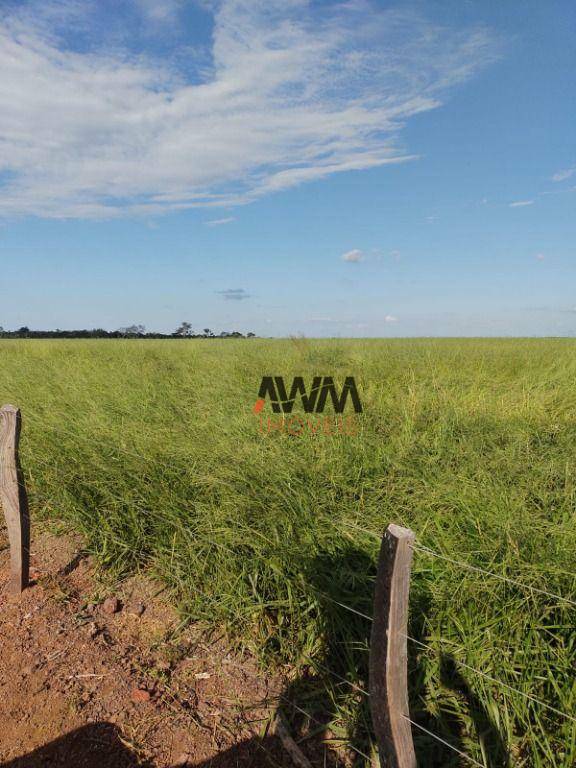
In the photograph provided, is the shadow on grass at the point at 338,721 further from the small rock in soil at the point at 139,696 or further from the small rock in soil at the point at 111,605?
the small rock in soil at the point at 111,605

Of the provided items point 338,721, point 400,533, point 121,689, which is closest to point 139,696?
point 121,689

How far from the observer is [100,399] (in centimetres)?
586

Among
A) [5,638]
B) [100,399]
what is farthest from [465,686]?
[100,399]

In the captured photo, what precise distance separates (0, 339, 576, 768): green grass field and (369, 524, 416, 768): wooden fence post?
1.51ft

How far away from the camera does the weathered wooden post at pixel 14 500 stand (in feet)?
9.63

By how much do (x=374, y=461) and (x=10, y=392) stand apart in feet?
19.1

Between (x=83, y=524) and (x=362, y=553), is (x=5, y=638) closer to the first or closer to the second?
(x=83, y=524)

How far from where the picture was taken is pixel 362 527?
8.59 feet

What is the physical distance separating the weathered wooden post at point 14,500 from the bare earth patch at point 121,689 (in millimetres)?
189

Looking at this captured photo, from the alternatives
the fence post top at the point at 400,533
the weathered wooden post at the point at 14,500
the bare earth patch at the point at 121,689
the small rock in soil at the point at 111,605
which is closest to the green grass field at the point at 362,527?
the bare earth patch at the point at 121,689

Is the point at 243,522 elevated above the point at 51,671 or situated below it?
above

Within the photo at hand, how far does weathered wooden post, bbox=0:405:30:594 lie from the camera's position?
2936 millimetres

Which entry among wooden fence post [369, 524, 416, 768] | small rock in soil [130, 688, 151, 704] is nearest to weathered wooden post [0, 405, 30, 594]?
small rock in soil [130, 688, 151, 704]

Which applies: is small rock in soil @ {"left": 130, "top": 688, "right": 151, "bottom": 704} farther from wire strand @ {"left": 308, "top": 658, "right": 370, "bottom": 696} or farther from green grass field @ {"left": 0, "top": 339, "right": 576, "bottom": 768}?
wire strand @ {"left": 308, "top": 658, "right": 370, "bottom": 696}
